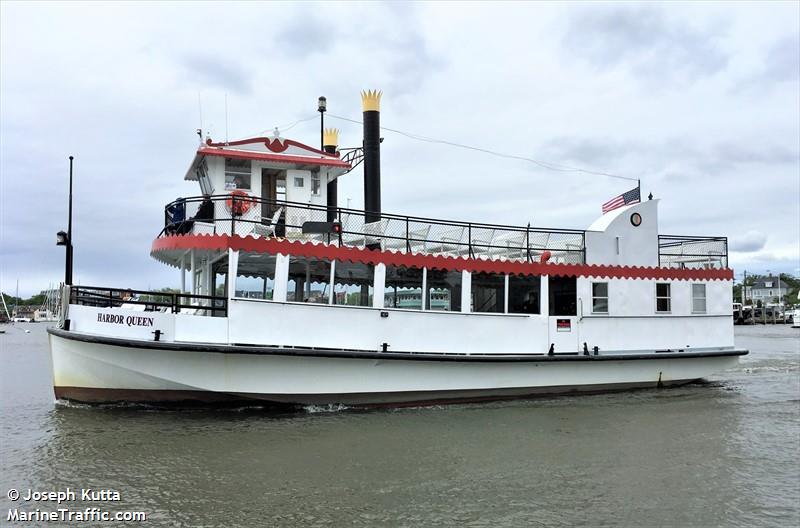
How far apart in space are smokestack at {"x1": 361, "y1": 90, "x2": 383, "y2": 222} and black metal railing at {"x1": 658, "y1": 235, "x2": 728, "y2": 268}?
7.40 m

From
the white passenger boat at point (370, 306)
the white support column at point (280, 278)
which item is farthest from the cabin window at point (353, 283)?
the white support column at point (280, 278)

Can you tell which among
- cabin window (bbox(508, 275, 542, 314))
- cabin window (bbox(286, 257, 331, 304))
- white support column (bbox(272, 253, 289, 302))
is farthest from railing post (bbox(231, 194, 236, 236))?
cabin window (bbox(508, 275, 542, 314))

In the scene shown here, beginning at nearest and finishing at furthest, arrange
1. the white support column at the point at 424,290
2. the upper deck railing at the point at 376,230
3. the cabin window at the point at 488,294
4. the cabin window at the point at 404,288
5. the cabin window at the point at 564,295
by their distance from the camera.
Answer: the upper deck railing at the point at 376,230 < the white support column at the point at 424,290 < the cabin window at the point at 404,288 < the cabin window at the point at 488,294 < the cabin window at the point at 564,295

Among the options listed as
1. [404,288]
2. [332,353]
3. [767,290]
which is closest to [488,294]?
[404,288]

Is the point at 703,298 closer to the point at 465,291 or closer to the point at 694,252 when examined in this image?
the point at 694,252

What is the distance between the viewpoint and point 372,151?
14.9m

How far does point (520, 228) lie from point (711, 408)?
213 inches

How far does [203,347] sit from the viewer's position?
9742 millimetres

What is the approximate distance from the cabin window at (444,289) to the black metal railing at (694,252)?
20.0 ft

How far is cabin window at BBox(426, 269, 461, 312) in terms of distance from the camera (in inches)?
498

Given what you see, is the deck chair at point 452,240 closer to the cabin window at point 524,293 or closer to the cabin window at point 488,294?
the cabin window at point 488,294

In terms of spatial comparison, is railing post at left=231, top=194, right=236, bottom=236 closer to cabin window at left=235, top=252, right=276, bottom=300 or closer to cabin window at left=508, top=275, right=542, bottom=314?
cabin window at left=235, top=252, right=276, bottom=300

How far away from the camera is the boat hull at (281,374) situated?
393 inches

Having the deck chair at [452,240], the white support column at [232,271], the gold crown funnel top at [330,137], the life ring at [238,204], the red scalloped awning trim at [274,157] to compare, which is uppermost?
the gold crown funnel top at [330,137]
